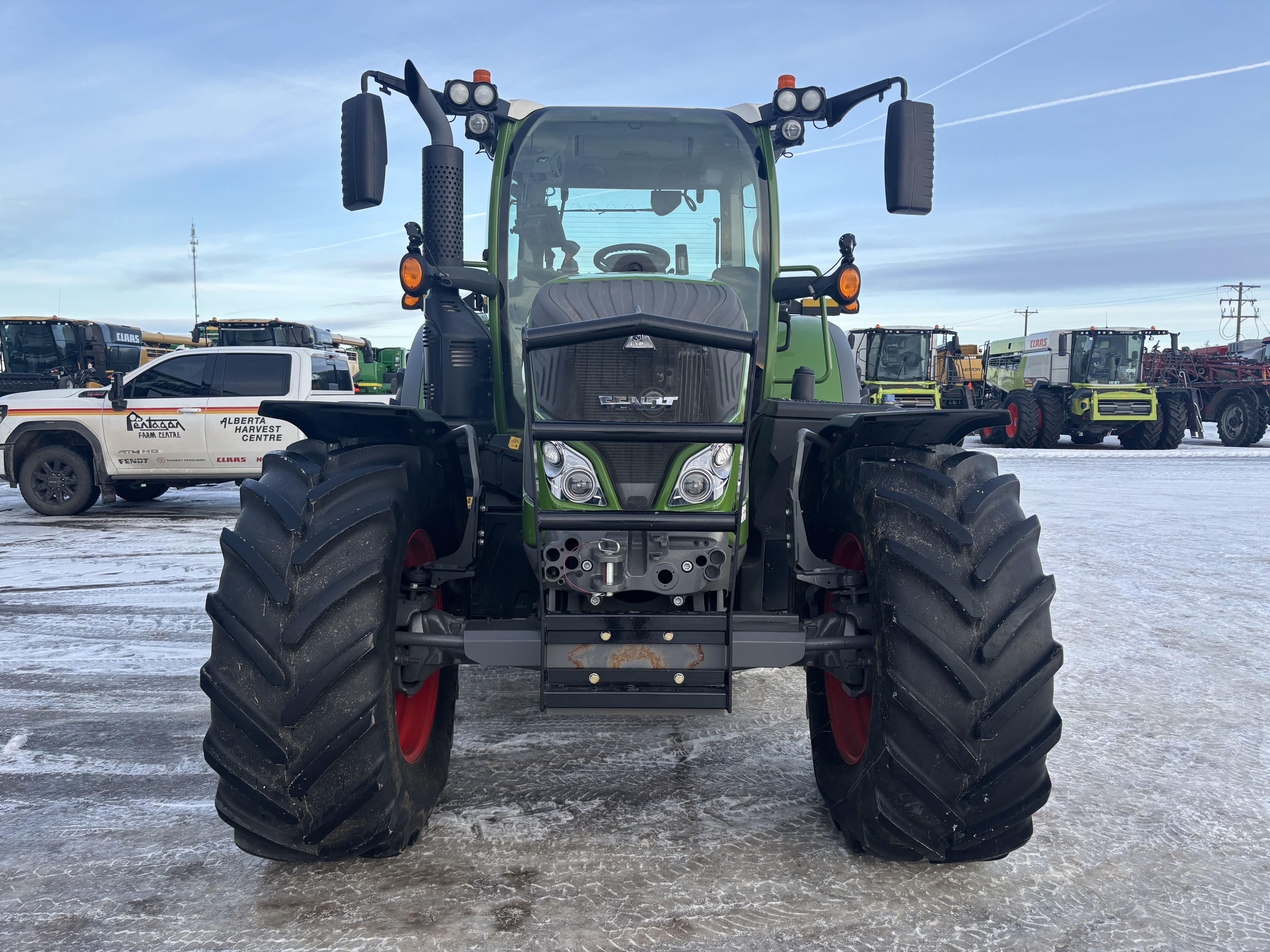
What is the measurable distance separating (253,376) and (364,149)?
31.9 ft

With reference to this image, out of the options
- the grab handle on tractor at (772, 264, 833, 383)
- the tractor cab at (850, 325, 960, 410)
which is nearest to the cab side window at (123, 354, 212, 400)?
the grab handle on tractor at (772, 264, 833, 383)

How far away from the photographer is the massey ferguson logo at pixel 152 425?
12.3 meters

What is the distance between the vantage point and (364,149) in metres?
3.66

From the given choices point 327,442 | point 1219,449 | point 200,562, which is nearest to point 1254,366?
point 1219,449

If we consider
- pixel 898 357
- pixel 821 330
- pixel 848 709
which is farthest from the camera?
pixel 898 357

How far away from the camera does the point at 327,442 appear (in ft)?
11.3

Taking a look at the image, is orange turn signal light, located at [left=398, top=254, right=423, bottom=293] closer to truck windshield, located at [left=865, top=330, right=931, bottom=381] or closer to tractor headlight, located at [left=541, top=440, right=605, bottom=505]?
tractor headlight, located at [left=541, top=440, right=605, bottom=505]

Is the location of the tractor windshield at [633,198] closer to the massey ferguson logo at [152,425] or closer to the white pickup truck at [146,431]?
the white pickup truck at [146,431]

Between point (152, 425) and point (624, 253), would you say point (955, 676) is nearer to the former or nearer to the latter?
point (624, 253)

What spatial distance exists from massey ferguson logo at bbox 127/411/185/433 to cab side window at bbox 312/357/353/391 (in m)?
1.71

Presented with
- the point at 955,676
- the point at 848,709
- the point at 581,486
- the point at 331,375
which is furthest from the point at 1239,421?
the point at 581,486

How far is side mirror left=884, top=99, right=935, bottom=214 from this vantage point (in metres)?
3.75

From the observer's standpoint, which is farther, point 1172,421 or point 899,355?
point 899,355

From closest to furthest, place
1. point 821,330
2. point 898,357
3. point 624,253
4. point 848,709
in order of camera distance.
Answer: point 848,709 < point 624,253 < point 821,330 < point 898,357
